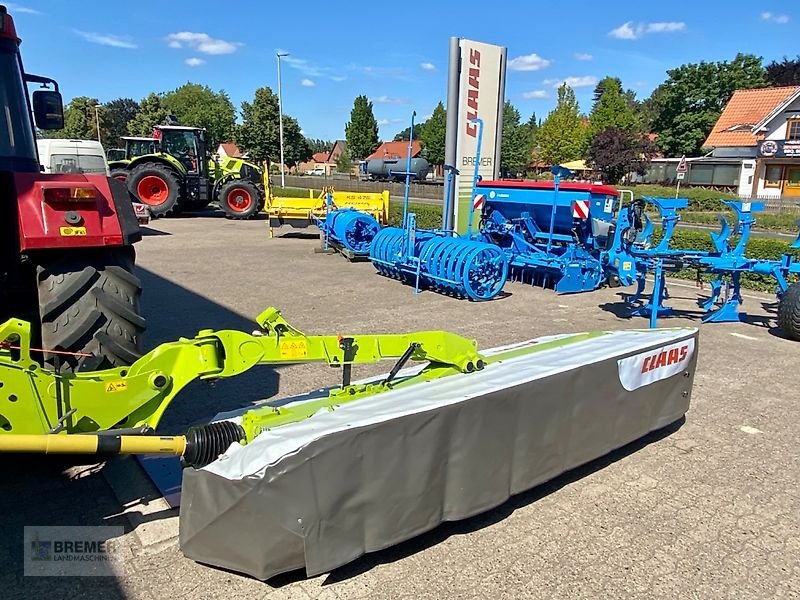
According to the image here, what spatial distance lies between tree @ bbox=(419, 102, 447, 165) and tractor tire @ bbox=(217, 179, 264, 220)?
38320mm

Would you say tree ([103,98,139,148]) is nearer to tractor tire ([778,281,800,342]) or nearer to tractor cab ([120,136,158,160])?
tractor cab ([120,136,158,160])

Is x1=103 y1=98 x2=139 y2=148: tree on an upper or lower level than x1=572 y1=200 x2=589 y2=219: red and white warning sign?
upper

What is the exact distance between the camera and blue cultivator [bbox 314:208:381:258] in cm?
1207

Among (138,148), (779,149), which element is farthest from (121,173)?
(779,149)

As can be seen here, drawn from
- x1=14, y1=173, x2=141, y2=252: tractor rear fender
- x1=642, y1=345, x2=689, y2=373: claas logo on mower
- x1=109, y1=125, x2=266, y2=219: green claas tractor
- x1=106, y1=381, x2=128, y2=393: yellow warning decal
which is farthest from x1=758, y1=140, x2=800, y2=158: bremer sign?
x1=106, y1=381, x2=128, y2=393: yellow warning decal

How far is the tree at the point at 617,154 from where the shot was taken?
1741 inches

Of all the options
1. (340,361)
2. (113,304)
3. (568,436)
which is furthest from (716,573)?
(113,304)

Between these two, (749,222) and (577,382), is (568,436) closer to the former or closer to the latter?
(577,382)

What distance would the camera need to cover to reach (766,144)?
35.8 m

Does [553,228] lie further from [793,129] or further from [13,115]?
[793,129]

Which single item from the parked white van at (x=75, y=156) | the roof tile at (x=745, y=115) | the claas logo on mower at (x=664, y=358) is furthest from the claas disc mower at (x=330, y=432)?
the roof tile at (x=745, y=115)

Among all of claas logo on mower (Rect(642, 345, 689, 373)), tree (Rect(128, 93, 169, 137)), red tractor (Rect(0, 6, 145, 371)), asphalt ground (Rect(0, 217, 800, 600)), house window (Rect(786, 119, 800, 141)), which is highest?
tree (Rect(128, 93, 169, 137))

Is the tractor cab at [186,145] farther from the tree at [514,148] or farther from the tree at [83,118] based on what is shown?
the tree at [83,118]

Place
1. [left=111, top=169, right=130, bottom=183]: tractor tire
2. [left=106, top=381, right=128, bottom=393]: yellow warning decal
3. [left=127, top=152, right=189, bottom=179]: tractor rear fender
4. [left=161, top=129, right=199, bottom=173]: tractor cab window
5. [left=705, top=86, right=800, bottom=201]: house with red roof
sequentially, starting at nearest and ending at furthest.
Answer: [left=106, top=381, right=128, bottom=393]: yellow warning decal, [left=111, top=169, right=130, bottom=183]: tractor tire, [left=127, top=152, right=189, bottom=179]: tractor rear fender, [left=161, top=129, right=199, bottom=173]: tractor cab window, [left=705, top=86, right=800, bottom=201]: house with red roof
